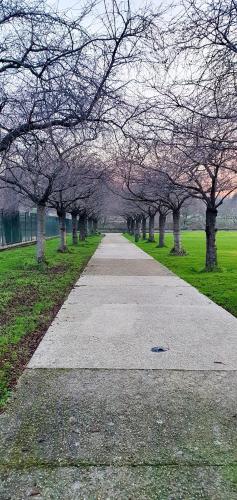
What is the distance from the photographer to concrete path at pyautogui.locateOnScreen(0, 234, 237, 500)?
255 centimetres

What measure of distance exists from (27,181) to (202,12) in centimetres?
1313

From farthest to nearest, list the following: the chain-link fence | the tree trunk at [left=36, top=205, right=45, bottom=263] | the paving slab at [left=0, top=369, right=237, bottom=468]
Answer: the chain-link fence < the tree trunk at [left=36, top=205, right=45, bottom=263] < the paving slab at [left=0, top=369, right=237, bottom=468]

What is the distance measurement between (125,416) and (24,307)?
190 inches

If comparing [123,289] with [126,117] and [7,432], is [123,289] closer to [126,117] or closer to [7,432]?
[126,117]

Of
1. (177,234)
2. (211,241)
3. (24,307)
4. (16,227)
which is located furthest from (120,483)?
(16,227)

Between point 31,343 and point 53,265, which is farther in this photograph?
point 53,265

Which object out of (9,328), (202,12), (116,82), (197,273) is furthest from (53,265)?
(202,12)

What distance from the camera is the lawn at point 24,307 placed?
4.78 meters

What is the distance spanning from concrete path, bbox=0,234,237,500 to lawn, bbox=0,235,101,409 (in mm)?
189

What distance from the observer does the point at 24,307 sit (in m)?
7.86

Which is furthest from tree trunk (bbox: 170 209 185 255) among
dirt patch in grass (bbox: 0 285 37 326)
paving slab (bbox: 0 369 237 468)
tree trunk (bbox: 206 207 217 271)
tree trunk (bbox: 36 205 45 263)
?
paving slab (bbox: 0 369 237 468)

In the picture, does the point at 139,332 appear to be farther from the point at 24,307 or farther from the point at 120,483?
the point at 120,483

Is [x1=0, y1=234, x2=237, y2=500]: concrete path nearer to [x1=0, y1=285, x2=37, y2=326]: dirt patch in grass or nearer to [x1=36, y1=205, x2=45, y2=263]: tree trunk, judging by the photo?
[x1=0, y1=285, x2=37, y2=326]: dirt patch in grass

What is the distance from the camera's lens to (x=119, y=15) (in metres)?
5.26
